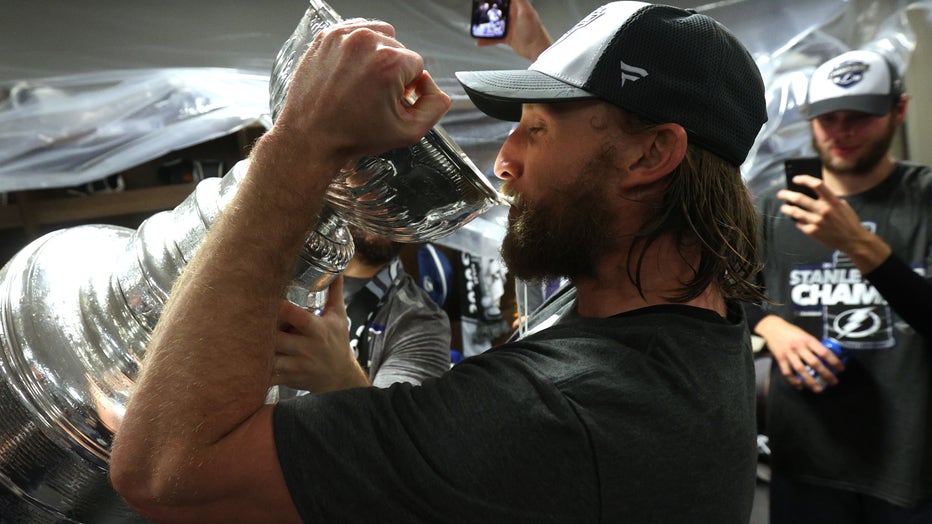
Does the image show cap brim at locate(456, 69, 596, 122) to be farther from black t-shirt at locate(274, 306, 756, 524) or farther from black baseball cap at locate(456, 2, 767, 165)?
black t-shirt at locate(274, 306, 756, 524)

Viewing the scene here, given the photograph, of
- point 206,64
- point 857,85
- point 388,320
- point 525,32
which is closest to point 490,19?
point 525,32

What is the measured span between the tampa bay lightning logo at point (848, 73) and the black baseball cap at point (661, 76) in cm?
109

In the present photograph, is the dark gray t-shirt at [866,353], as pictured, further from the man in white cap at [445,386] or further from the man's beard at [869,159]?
the man in white cap at [445,386]

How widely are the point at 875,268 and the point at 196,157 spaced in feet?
6.52

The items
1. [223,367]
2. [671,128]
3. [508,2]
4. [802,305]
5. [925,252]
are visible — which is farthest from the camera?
[802,305]

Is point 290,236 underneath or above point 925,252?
above

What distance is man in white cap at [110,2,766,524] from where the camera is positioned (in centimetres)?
62

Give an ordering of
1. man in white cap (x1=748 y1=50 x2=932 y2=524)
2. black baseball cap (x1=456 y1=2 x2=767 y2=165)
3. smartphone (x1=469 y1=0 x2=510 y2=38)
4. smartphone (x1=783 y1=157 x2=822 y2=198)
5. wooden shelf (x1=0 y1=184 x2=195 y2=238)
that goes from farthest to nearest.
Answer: wooden shelf (x1=0 y1=184 x2=195 y2=238), smartphone (x1=783 y1=157 x2=822 y2=198), man in white cap (x1=748 y1=50 x2=932 y2=524), smartphone (x1=469 y1=0 x2=510 y2=38), black baseball cap (x1=456 y1=2 x2=767 y2=165)

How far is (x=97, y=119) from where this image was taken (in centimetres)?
154

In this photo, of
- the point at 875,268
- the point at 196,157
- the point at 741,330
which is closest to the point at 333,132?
the point at 741,330

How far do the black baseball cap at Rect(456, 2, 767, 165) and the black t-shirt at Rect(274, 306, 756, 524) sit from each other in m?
0.23

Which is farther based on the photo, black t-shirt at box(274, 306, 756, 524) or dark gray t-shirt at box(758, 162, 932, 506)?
dark gray t-shirt at box(758, 162, 932, 506)

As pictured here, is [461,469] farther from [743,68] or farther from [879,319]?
[879,319]

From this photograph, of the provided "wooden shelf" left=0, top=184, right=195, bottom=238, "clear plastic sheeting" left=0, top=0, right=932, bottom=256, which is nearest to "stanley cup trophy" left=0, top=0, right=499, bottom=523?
"clear plastic sheeting" left=0, top=0, right=932, bottom=256
